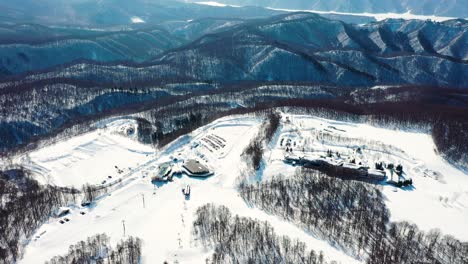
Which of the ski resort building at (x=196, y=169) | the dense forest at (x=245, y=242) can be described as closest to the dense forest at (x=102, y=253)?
the dense forest at (x=245, y=242)

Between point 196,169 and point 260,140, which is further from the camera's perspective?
point 260,140

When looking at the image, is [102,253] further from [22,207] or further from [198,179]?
[198,179]

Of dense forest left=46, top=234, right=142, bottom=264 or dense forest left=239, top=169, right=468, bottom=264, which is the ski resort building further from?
dense forest left=46, top=234, right=142, bottom=264

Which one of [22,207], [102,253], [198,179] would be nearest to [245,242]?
[102,253]

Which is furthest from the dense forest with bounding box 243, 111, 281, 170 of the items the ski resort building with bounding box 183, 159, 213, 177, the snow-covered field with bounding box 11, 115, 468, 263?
the ski resort building with bounding box 183, 159, 213, 177

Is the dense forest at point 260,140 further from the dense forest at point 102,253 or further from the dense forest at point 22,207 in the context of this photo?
the dense forest at point 22,207

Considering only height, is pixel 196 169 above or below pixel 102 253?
above
